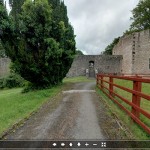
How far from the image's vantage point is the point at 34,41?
16203 millimetres

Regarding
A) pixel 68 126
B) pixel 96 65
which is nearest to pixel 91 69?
pixel 96 65

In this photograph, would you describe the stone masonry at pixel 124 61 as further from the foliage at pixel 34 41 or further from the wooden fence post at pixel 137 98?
the wooden fence post at pixel 137 98

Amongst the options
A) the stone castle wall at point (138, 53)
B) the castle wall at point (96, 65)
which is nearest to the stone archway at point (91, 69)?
the castle wall at point (96, 65)

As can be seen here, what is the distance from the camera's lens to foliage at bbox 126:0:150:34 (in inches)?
1823

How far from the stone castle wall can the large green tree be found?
12218mm

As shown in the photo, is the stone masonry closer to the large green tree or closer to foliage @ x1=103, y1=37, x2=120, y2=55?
the large green tree

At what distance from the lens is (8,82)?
30.4m

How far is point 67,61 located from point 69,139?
15397 mm

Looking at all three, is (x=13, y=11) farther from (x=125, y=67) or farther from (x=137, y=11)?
(x=137, y=11)

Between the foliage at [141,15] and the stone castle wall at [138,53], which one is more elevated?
the foliage at [141,15]

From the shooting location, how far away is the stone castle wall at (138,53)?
32.4m

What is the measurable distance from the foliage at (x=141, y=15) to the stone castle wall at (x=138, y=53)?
12.2m

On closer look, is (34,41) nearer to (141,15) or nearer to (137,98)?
(137,98)

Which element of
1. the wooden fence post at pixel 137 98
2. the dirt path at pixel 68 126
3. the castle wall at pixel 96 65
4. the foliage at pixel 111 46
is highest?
the foliage at pixel 111 46
